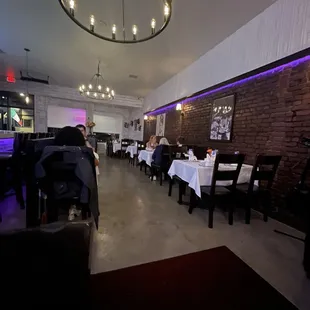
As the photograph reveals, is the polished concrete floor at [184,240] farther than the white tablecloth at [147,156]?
No

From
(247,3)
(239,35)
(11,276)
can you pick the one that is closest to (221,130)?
(239,35)

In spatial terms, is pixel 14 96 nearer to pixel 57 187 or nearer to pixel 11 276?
pixel 57 187

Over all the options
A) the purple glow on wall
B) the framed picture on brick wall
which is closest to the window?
the purple glow on wall

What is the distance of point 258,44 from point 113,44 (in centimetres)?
311

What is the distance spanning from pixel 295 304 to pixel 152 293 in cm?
103

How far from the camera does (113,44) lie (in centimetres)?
448

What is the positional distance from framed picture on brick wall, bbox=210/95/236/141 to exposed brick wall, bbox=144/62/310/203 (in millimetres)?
120

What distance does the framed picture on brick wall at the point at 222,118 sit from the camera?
404 cm

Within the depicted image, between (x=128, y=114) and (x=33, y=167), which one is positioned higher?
(x=128, y=114)

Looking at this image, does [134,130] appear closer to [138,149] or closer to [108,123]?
[108,123]

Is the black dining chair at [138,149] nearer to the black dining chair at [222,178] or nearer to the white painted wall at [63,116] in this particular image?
the white painted wall at [63,116]

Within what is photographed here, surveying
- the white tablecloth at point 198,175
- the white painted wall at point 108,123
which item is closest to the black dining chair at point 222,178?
the white tablecloth at point 198,175

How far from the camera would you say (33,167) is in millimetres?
1799

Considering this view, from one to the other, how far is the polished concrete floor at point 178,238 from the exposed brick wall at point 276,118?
0.96m
